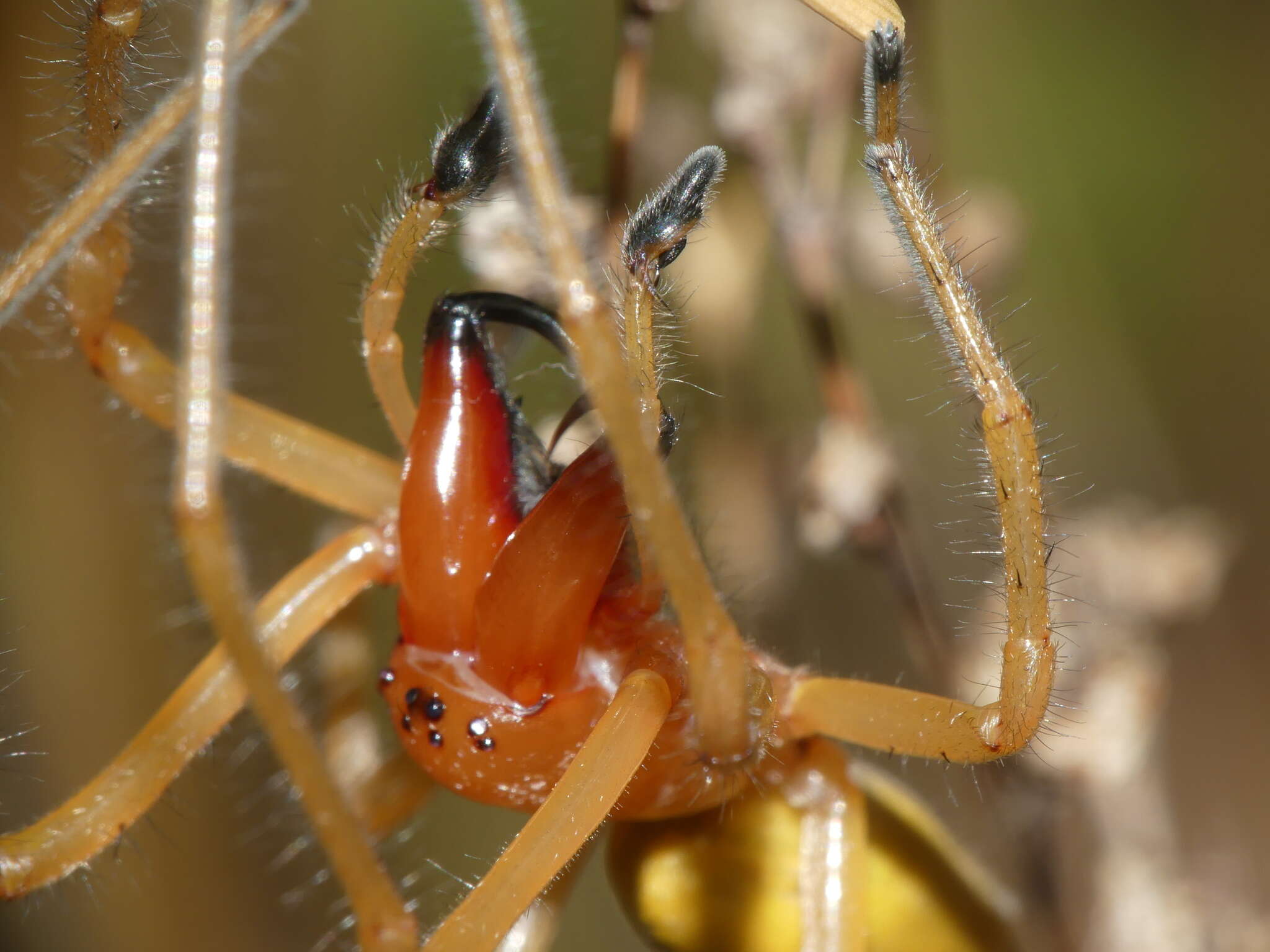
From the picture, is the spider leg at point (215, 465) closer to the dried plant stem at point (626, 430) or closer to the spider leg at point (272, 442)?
the dried plant stem at point (626, 430)

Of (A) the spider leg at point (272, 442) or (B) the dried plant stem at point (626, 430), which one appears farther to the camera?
(A) the spider leg at point (272, 442)

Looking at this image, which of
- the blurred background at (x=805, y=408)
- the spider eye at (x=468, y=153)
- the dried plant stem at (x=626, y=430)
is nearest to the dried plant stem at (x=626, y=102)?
the blurred background at (x=805, y=408)

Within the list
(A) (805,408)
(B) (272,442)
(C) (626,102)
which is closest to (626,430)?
(B) (272,442)

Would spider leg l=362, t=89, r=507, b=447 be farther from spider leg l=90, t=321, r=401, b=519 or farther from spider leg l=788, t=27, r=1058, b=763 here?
spider leg l=788, t=27, r=1058, b=763

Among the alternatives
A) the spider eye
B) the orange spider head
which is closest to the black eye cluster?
the orange spider head

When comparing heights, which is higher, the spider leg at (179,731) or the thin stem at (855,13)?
the thin stem at (855,13)

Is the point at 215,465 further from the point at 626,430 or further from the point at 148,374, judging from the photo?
A: the point at 148,374

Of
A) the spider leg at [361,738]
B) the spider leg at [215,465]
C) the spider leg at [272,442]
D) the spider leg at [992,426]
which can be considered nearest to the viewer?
the spider leg at [215,465]
